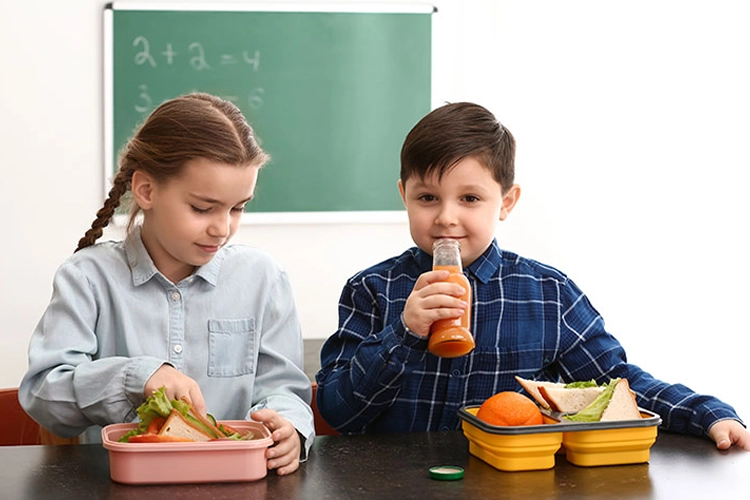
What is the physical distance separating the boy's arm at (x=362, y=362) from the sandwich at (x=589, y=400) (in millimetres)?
196

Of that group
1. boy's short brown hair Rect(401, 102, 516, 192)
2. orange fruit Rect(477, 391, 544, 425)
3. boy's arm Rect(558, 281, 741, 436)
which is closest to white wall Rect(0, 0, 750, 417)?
boy's arm Rect(558, 281, 741, 436)

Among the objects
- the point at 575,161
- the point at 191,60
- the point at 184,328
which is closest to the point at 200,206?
the point at 184,328

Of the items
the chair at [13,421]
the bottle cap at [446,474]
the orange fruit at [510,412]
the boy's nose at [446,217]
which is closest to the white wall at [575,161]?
the boy's nose at [446,217]

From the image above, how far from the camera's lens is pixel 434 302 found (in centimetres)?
135

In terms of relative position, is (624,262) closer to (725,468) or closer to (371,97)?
(371,97)

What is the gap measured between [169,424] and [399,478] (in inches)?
12.4

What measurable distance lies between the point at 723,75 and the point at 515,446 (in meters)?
1.61

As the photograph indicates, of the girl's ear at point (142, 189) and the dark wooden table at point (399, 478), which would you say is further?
the girl's ear at point (142, 189)

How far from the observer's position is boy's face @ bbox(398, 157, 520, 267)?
164cm

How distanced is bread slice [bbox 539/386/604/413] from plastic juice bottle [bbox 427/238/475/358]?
14cm

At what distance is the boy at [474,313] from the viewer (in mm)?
1640

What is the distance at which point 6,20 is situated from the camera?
3.58 m

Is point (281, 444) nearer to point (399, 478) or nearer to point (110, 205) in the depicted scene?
point (399, 478)

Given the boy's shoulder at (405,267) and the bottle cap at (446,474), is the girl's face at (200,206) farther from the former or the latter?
the bottle cap at (446,474)
